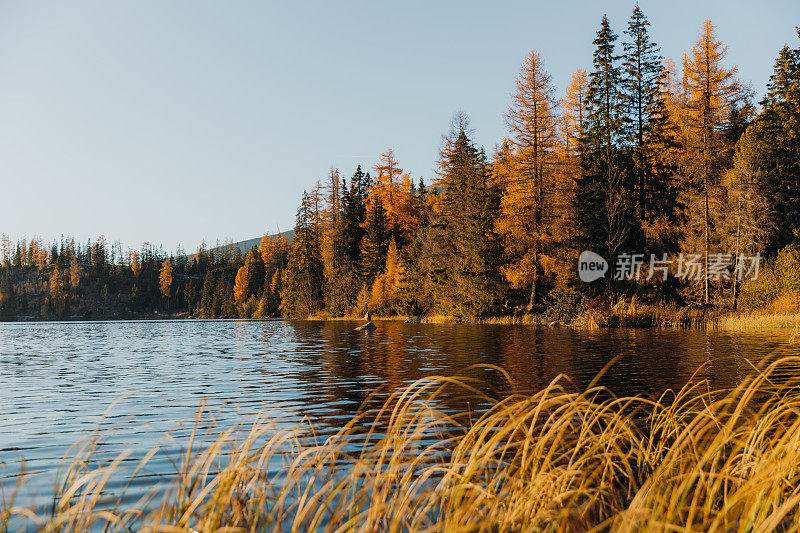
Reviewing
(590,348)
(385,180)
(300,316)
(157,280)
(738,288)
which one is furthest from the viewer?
(157,280)

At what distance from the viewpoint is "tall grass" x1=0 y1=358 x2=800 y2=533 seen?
3506 millimetres

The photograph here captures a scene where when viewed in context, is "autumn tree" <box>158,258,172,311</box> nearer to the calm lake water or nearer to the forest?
the forest

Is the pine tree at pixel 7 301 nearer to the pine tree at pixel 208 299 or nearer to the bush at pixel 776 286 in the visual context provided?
the pine tree at pixel 208 299

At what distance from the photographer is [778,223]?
129 ft

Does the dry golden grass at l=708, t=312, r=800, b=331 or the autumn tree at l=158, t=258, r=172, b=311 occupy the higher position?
the autumn tree at l=158, t=258, r=172, b=311

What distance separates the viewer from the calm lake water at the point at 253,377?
901cm

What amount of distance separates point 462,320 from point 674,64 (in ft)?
117

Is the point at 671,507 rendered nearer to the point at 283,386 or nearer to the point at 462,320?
the point at 283,386

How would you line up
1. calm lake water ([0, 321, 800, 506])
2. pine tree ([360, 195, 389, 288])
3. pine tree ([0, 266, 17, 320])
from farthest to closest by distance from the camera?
pine tree ([0, 266, 17, 320]) < pine tree ([360, 195, 389, 288]) < calm lake water ([0, 321, 800, 506])

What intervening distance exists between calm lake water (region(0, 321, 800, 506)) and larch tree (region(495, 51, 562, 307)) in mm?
14499

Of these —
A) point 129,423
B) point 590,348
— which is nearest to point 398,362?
point 590,348

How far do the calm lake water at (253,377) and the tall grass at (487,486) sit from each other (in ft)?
2.27

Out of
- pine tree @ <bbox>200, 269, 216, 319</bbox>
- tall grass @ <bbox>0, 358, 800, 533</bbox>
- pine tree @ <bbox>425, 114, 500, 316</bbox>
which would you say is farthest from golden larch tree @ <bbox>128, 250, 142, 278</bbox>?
tall grass @ <bbox>0, 358, 800, 533</bbox>

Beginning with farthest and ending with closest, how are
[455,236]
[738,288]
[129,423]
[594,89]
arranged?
[455,236], [594,89], [738,288], [129,423]
